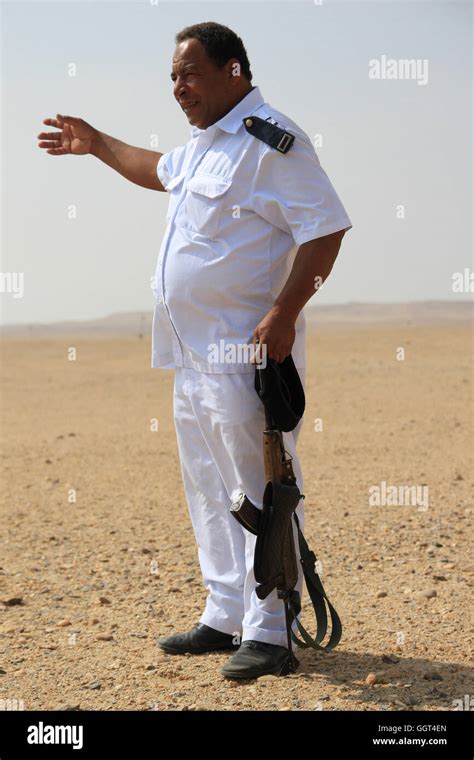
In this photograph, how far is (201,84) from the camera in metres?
4.21

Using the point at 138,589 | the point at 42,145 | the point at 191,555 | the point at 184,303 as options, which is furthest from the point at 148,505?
the point at 184,303

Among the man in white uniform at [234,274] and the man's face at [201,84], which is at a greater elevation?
the man's face at [201,84]

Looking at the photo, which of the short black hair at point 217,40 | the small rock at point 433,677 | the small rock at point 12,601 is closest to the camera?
the short black hair at point 217,40

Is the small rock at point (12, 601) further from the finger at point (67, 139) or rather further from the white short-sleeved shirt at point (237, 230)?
the finger at point (67, 139)

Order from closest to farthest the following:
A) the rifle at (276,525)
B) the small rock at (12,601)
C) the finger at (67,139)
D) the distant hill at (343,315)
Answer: the rifle at (276,525) → the finger at (67,139) → the small rock at (12,601) → the distant hill at (343,315)

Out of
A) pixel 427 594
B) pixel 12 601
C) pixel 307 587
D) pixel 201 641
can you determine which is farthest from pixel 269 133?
pixel 12 601

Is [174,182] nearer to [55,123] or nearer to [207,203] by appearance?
[207,203]

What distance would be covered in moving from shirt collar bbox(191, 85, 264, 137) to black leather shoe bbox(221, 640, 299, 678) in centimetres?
192

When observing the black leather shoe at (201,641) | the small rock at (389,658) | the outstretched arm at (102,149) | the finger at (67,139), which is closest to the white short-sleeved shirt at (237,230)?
the outstretched arm at (102,149)

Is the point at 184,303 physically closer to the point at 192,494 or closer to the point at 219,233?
the point at 219,233

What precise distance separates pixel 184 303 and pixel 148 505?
14.6 ft

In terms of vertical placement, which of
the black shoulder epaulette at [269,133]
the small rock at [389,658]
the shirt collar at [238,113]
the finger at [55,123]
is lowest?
the small rock at [389,658]

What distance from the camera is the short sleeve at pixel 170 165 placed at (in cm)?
452

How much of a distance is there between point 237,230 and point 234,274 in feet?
0.52
